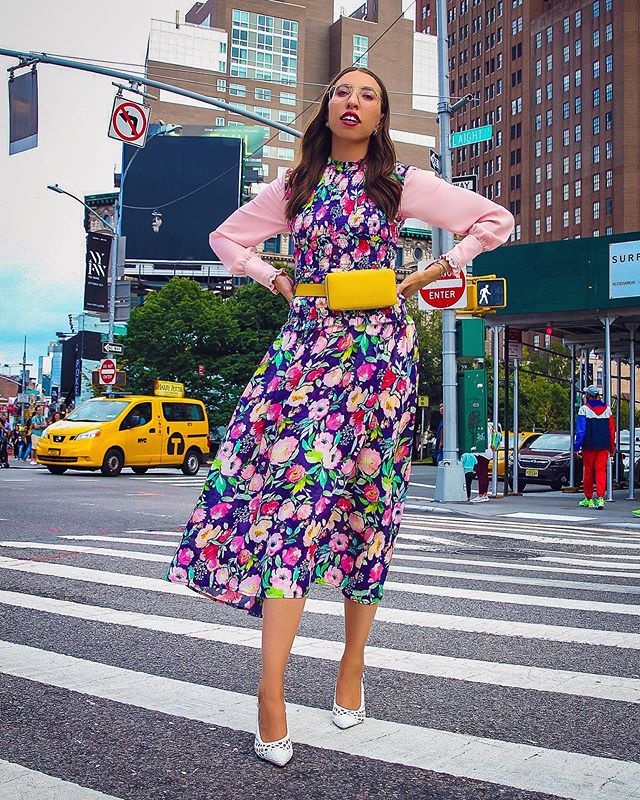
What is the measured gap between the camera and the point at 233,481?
3.01 m

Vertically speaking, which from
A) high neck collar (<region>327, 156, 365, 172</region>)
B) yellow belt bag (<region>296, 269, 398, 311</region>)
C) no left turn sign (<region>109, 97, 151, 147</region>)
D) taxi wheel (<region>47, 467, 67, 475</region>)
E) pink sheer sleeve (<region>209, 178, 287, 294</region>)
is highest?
no left turn sign (<region>109, 97, 151, 147</region>)

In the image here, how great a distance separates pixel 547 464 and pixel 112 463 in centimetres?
1042

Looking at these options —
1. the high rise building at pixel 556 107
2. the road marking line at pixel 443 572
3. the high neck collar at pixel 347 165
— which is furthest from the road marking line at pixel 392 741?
the high rise building at pixel 556 107

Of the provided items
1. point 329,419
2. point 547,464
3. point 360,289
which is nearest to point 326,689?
point 329,419

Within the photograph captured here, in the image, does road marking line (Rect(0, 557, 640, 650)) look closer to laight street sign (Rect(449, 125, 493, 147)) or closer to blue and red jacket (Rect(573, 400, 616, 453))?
blue and red jacket (Rect(573, 400, 616, 453))

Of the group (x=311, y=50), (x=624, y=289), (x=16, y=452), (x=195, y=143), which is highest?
(x=311, y=50)

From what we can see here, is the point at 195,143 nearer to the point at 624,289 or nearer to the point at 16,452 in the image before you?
the point at 16,452

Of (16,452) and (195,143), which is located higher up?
(195,143)

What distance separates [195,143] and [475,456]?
6323 centimetres

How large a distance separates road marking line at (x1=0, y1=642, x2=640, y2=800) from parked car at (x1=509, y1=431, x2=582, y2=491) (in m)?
21.6

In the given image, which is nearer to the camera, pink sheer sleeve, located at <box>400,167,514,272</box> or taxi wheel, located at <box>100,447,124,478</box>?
pink sheer sleeve, located at <box>400,167,514,272</box>

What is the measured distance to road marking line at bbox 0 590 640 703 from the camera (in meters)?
3.66

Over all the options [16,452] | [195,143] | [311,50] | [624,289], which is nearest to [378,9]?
[311,50]

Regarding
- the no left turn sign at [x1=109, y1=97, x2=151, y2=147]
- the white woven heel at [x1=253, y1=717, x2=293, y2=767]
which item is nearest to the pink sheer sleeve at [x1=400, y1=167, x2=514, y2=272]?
the white woven heel at [x1=253, y1=717, x2=293, y2=767]
